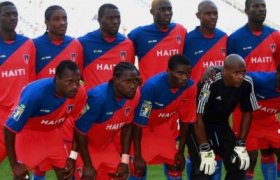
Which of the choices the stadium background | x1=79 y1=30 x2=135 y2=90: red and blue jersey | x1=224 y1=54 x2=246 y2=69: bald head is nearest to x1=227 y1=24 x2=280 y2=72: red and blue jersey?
x1=224 y1=54 x2=246 y2=69: bald head

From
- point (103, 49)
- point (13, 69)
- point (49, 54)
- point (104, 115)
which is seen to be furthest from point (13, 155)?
point (103, 49)

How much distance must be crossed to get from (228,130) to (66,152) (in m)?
1.77

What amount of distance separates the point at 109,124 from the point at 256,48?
86.3 inches

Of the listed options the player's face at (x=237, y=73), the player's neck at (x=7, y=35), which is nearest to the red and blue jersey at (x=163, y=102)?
the player's face at (x=237, y=73)

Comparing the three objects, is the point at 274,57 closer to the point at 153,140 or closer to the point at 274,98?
the point at 274,98

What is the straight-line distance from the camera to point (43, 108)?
589 cm

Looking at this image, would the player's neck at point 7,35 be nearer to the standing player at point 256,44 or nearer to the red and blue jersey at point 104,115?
the red and blue jersey at point 104,115

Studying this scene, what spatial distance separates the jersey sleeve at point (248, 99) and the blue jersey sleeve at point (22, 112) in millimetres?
2275

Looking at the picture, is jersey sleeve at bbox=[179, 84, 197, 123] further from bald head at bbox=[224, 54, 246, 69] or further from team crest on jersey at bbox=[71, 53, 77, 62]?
team crest on jersey at bbox=[71, 53, 77, 62]

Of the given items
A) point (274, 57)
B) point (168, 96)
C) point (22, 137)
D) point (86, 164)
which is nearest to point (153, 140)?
point (168, 96)

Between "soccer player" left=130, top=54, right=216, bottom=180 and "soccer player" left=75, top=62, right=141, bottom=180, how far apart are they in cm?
13

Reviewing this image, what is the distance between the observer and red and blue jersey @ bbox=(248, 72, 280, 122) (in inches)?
277

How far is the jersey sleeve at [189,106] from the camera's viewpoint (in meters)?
6.56

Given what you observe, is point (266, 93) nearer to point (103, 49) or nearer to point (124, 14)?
point (103, 49)
